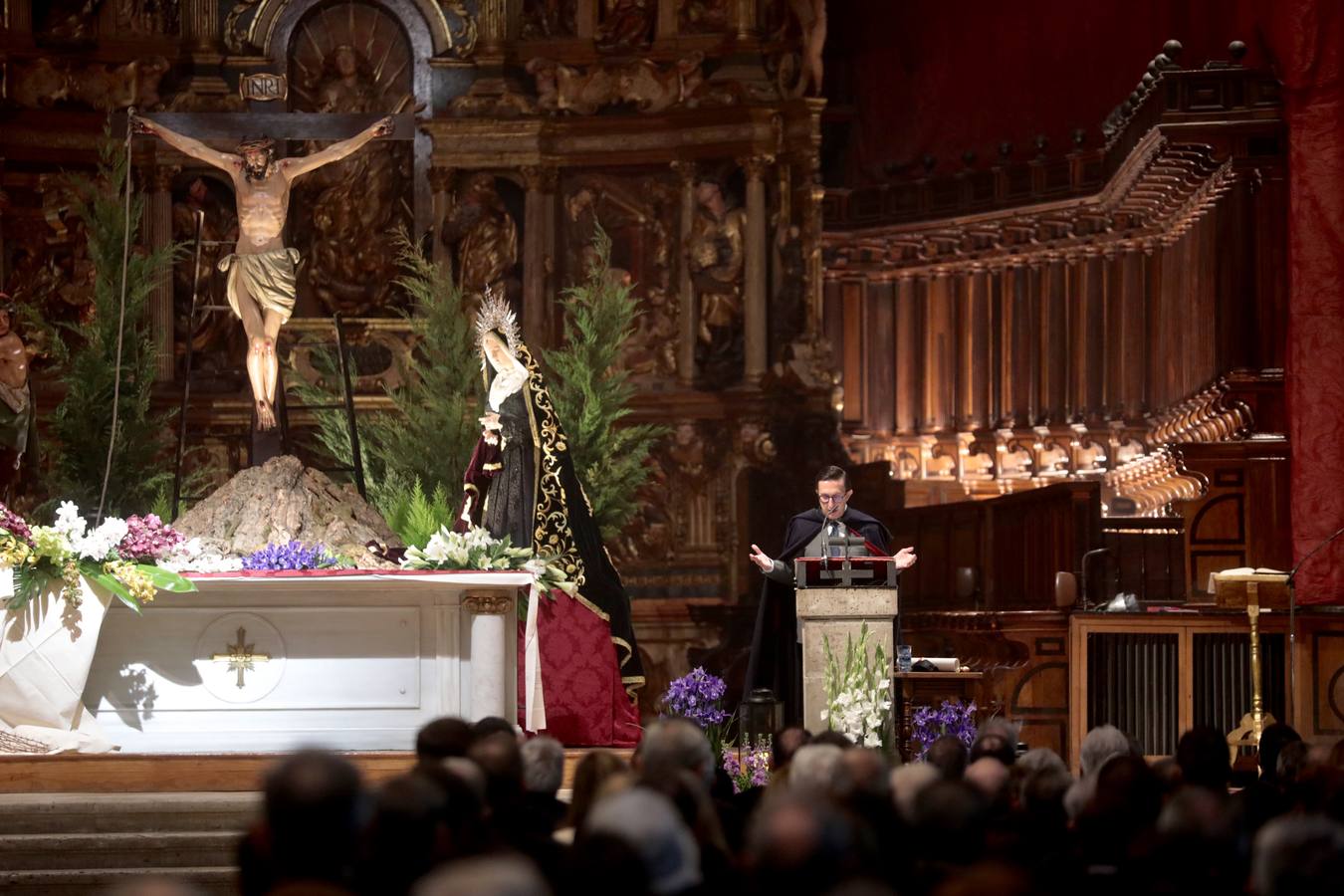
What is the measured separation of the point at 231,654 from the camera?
10.0 metres

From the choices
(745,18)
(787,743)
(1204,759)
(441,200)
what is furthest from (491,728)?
(745,18)

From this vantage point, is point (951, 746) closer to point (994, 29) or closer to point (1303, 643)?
point (1303, 643)

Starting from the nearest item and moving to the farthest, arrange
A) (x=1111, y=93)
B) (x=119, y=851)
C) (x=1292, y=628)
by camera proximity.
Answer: (x=119, y=851) → (x=1292, y=628) → (x=1111, y=93)

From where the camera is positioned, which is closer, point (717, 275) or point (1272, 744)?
point (1272, 744)

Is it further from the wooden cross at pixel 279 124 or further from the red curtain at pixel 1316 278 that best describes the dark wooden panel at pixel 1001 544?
the wooden cross at pixel 279 124

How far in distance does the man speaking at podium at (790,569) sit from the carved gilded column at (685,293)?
17.7 ft

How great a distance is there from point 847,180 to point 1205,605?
6.15 metres

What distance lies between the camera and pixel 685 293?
16172mm

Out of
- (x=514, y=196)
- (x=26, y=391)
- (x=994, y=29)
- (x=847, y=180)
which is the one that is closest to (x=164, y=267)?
(x=514, y=196)

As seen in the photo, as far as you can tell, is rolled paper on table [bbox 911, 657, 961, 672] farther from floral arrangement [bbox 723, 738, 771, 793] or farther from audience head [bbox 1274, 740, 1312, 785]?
audience head [bbox 1274, 740, 1312, 785]

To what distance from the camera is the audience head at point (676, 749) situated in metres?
5.79

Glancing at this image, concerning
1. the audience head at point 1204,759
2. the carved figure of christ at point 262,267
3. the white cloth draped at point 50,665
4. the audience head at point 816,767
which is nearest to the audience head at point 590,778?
the audience head at point 816,767

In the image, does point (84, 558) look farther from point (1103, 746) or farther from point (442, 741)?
point (1103, 746)

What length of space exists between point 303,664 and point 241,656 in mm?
284
